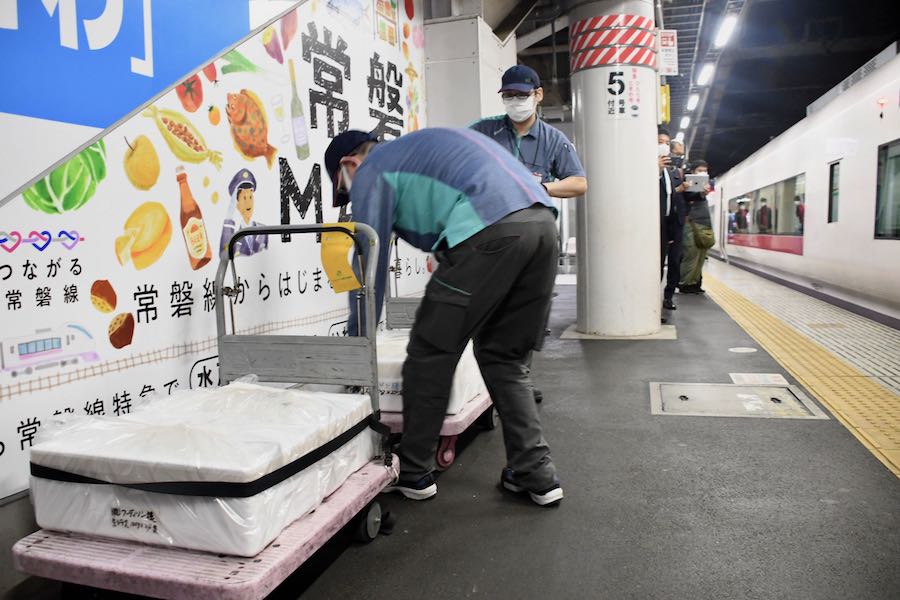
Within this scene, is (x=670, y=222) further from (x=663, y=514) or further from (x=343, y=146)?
(x=343, y=146)

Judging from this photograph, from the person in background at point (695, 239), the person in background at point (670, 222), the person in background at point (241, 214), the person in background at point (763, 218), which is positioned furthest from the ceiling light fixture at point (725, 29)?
the person in background at point (241, 214)

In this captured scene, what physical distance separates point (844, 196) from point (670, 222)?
187cm

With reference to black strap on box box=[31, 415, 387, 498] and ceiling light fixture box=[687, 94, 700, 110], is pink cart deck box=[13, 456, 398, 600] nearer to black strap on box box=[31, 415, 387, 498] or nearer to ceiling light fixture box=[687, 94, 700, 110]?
black strap on box box=[31, 415, 387, 498]

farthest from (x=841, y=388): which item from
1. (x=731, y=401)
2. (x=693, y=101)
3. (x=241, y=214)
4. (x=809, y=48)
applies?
(x=809, y=48)

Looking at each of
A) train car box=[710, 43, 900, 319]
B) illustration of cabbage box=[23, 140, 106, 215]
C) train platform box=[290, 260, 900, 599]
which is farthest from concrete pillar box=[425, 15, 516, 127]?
illustration of cabbage box=[23, 140, 106, 215]

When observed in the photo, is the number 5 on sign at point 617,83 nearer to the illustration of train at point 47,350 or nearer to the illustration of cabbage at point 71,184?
the illustration of cabbage at point 71,184

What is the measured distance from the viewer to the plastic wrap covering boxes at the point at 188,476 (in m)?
1.67

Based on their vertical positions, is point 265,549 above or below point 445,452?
above

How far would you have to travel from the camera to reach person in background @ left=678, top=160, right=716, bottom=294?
9.30 metres

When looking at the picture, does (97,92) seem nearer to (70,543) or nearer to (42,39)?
(42,39)

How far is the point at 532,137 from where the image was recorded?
12.0 feet

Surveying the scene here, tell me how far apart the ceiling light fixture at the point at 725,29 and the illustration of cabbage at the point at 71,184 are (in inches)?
460

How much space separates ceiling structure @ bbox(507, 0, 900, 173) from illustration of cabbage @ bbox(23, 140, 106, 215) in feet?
19.5

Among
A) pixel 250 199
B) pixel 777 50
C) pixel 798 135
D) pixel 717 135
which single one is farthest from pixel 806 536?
pixel 717 135
